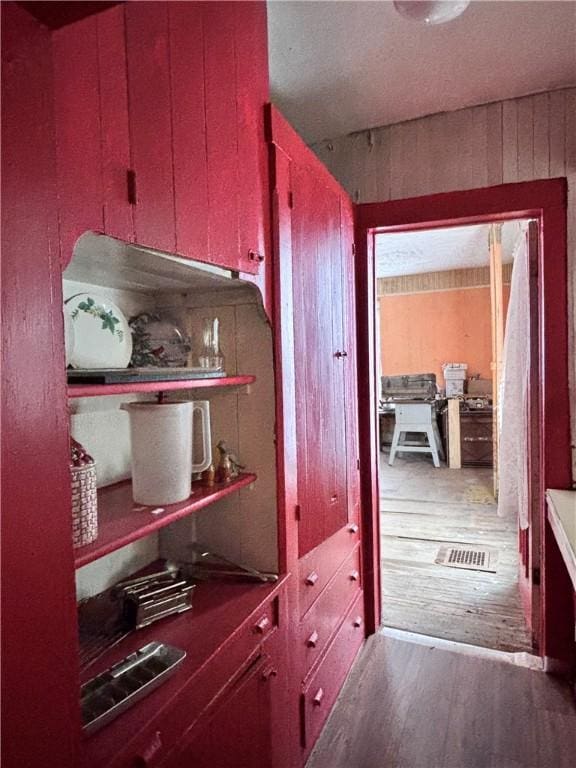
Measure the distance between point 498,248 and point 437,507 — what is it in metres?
2.41

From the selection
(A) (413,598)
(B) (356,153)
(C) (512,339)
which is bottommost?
(A) (413,598)

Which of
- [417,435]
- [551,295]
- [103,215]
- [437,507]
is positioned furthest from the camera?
[417,435]

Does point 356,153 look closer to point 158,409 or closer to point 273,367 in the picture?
point 273,367

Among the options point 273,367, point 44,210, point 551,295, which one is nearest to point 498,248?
point 551,295

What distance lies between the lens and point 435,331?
6922 mm

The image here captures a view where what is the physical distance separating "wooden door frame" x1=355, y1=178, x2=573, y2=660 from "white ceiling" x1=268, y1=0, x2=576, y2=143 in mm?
390

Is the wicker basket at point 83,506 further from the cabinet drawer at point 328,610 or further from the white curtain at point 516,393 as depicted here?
the white curtain at point 516,393

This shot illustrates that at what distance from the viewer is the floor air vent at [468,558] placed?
317 centimetres

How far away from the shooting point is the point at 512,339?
2768 millimetres

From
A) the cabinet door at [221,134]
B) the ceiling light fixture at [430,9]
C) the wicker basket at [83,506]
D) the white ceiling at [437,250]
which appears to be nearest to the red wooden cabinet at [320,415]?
the cabinet door at [221,134]

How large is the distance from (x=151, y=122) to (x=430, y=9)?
3.26 ft

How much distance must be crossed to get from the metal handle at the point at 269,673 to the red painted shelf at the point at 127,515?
0.49m

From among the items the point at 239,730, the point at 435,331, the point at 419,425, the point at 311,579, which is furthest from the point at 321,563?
the point at 435,331

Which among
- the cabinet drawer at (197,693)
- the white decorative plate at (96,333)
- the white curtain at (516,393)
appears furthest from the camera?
the white curtain at (516,393)
